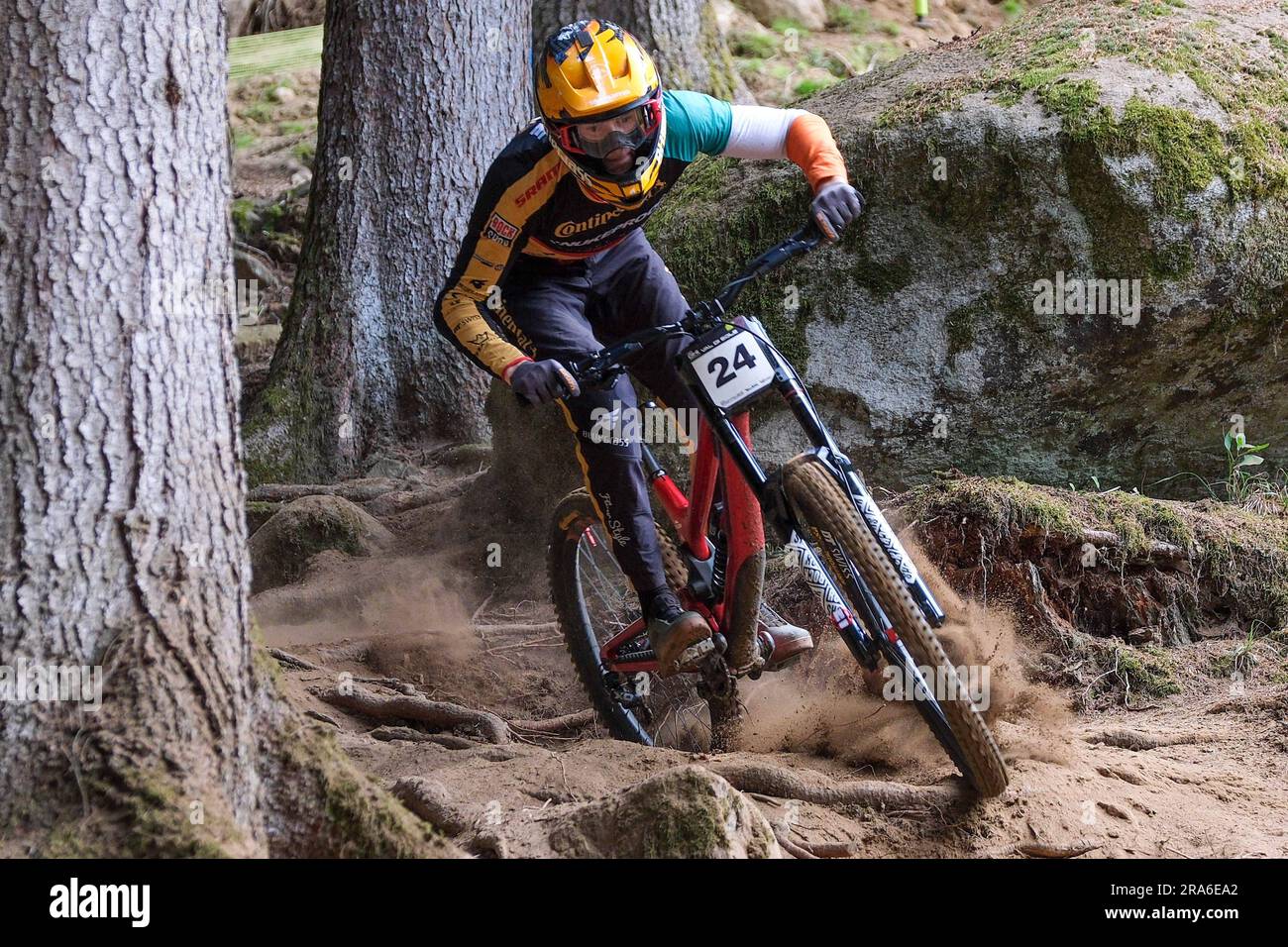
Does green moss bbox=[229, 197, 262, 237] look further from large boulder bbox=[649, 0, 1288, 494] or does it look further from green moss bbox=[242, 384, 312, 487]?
large boulder bbox=[649, 0, 1288, 494]

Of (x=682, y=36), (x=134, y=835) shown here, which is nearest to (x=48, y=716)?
(x=134, y=835)

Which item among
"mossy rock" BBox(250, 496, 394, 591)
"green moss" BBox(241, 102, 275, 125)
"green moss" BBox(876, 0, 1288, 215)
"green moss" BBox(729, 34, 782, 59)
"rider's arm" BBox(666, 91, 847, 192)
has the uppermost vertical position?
"green moss" BBox(729, 34, 782, 59)

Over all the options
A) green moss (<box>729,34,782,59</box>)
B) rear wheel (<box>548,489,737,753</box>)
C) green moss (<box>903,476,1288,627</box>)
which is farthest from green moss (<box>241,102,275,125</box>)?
green moss (<box>903,476,1288,627</box>)

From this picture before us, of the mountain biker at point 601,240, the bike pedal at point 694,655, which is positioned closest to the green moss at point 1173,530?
the mountain biker at point 601,240

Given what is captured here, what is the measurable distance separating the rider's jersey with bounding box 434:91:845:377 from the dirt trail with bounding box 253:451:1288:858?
4.52ft

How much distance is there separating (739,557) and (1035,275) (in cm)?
212

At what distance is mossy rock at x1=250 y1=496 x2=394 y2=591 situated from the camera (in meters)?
6.41

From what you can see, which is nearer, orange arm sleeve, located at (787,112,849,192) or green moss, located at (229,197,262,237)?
orange arm sleeve, located at (787,112,849,192)

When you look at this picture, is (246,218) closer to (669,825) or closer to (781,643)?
(781,643)

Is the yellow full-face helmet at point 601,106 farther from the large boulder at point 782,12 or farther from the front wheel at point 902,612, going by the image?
the large boulder at point 782,12

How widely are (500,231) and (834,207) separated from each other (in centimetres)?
111
